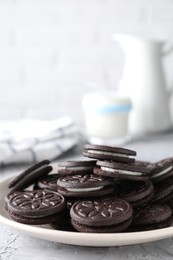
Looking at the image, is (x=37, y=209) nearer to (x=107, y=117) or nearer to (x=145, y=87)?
(x=107, y=117)

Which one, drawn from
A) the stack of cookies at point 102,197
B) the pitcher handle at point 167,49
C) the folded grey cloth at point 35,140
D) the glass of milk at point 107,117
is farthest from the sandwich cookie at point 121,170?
the pitcher handle at point 167,49

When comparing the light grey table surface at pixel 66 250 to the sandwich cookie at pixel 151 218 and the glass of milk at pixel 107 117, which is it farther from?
the glass of milk at pixel 107 117

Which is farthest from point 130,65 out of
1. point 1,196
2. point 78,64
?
point 1,196

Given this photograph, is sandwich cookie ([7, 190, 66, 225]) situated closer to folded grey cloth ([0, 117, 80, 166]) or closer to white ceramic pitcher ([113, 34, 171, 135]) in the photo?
folded grey cloth ([0, 117, 80, 166])

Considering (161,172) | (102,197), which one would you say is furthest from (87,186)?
(161,172)

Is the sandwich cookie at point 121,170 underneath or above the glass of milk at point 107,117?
above
